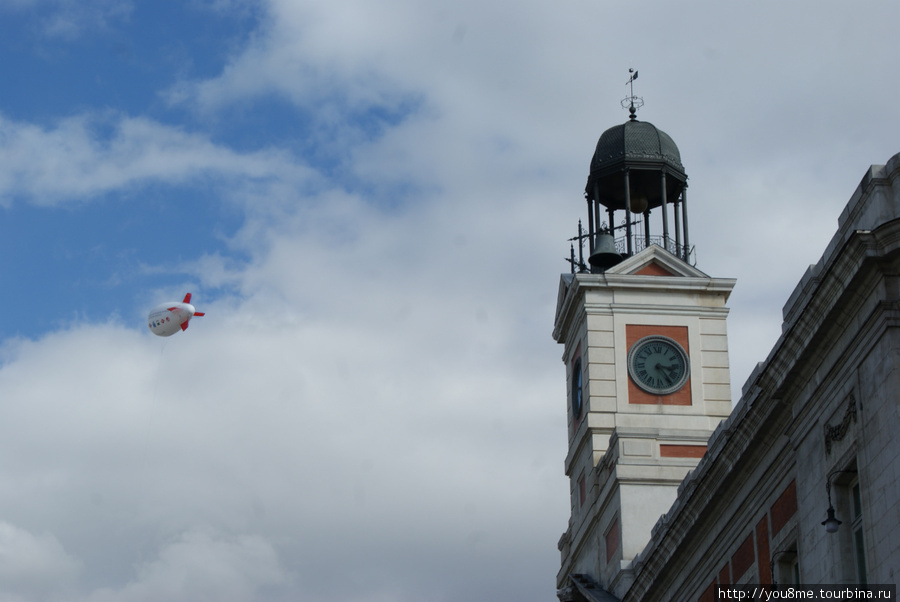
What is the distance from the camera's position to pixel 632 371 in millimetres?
59062

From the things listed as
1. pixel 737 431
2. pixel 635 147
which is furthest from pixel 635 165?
pixel 737 431

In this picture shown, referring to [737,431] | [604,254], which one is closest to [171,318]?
[604,254]

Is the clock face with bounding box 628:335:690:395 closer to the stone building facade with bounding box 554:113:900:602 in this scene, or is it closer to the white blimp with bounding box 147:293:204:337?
the stone building facade with bounding box 554:113:900:602

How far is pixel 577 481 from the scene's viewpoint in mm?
62750

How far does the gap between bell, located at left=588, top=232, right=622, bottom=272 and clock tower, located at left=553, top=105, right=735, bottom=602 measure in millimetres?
51

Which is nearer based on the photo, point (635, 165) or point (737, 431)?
point (737, 431)

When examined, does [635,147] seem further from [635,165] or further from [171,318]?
[171,318]

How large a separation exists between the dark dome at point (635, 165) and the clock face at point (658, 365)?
27.0ft

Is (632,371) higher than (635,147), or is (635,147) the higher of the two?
(635,147)

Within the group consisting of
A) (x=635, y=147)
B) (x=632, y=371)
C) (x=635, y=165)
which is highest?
(x=635, y=147)

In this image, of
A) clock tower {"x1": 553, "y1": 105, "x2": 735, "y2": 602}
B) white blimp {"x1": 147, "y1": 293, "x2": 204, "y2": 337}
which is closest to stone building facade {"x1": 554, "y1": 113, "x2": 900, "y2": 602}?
clock tower {"x1": 553, "y1": 105, "x2": 735, "y2": 602}

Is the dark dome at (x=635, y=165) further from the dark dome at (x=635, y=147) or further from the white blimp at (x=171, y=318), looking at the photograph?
the white blimp at (x=171, y=318)

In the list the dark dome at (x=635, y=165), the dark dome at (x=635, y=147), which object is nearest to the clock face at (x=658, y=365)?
the dark dome at (x=635, y=165)

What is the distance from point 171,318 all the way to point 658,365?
22.4m
